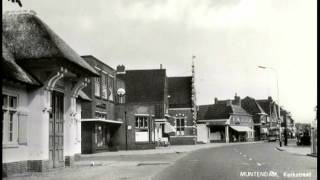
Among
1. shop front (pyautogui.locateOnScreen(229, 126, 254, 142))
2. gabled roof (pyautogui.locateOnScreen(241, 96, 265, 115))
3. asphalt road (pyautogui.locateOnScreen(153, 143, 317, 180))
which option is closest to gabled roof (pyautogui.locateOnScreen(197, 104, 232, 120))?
shop front (pyautogui.locateOnScreen(229, 126, 254, 142))

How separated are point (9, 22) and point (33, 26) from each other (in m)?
1.14

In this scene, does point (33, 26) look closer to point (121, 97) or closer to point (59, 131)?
point (59, 131)

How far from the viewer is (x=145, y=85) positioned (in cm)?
6644


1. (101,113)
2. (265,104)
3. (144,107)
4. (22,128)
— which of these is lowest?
(22,128)

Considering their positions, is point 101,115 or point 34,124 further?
point 101,115

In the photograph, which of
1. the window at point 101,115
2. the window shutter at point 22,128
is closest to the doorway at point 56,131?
the window shutter at point 22,128

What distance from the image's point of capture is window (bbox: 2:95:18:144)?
59.4 ft

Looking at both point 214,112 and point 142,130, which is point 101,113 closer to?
point 142,130

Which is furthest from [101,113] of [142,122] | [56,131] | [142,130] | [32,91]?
[32,91]

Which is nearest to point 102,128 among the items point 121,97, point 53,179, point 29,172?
point 121,97

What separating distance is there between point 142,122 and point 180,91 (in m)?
26.6

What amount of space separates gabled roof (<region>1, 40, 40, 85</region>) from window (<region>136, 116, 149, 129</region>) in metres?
29.2

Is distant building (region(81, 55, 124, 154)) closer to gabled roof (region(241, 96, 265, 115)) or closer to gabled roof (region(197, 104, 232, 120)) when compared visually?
gabled roof (region(197, 104, 232, 120))

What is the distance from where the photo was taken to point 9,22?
846 inches
